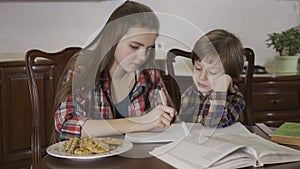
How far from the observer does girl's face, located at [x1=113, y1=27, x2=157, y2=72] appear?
57.5 inches

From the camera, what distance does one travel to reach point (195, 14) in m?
3.38

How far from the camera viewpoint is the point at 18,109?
2.82 m

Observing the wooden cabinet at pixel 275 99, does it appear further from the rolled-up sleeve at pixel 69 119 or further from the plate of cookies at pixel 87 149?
the plate of cookies at pixel 87 149

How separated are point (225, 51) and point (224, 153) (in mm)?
720

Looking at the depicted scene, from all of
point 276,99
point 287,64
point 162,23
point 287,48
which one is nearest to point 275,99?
point 276,99

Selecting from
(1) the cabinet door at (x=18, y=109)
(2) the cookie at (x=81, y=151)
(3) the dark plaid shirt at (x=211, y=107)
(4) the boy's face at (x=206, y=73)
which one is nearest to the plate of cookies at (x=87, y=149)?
(2) the cookie at (x=81, y=151)

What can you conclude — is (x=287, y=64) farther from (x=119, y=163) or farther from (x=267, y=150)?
(x=119, y=163)

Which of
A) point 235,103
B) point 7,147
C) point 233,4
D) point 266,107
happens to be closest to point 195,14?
point 233,4

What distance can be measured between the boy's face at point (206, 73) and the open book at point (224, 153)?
1.30 ft

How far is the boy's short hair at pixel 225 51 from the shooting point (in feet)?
5.57

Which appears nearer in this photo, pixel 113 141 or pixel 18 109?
pixel 113 141

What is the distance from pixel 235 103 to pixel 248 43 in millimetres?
1963

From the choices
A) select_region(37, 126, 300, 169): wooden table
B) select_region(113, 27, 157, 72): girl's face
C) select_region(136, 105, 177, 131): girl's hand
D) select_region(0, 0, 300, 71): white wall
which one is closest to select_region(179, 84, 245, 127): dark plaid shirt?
select_region(136, 105, 177, 131): girl's hand

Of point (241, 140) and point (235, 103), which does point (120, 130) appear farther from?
point (235, 103)
